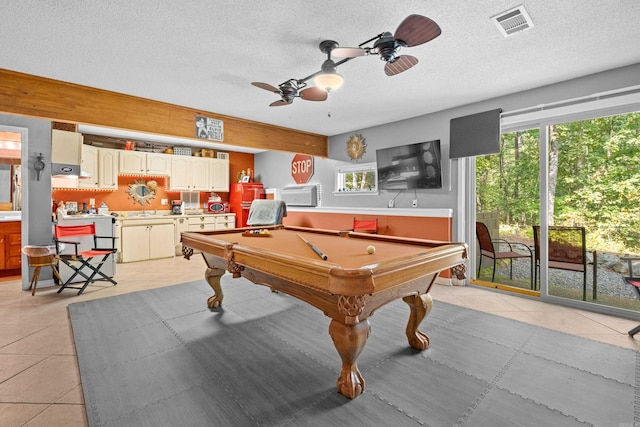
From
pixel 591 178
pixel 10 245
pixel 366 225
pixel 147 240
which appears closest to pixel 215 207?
pixel 147 240

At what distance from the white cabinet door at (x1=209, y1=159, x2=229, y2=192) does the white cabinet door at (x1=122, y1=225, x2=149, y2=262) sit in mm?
1927

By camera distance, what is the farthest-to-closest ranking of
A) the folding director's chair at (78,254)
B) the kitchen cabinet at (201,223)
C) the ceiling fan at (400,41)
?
the kitchen cabinet at (201,223), the folding director's chair at (78,254), the ceiling fan at (400,41)

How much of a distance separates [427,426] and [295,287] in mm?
1052

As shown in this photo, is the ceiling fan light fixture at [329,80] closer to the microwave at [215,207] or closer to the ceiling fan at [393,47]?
the ceiling fan at [393,47]

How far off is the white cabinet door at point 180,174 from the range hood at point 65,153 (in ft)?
7.71

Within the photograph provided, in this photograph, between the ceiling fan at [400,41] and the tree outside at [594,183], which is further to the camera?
the tree outside at [594,183]

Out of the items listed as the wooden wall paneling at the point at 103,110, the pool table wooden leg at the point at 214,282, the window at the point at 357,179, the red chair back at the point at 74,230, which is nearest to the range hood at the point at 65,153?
the red chair back at the point at 74,230

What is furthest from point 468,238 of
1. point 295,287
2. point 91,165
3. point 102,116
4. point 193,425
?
point 91,165

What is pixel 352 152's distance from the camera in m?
5.72

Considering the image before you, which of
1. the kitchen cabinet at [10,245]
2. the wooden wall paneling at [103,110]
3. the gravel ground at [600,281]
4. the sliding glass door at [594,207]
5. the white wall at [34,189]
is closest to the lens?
the wooden wall paneling at [103,110]

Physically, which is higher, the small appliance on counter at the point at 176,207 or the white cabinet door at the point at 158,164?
the white cabinet door at the point at 158,164

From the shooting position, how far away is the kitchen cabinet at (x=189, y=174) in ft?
22.6

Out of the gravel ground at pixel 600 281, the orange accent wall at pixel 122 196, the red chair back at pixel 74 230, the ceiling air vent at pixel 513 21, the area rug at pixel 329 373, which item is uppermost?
the ceiling air vent at pixel 513 21

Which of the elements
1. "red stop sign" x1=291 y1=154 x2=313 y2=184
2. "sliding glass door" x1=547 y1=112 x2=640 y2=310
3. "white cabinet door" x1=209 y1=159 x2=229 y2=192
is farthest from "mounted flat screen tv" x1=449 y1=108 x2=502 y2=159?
"white cabinet door" x1=209 y1=159 x2=229 y2=192
